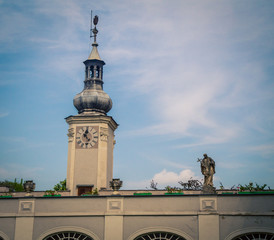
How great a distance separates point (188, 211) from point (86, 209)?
7.02 m

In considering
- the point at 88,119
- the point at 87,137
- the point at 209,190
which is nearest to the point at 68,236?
the point at 209,190

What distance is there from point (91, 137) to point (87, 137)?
1.24ft

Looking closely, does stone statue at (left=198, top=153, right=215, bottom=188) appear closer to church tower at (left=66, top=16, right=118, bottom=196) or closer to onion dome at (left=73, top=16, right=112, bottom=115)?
church tower at (left=66, top=16, right=118, bottom=196)

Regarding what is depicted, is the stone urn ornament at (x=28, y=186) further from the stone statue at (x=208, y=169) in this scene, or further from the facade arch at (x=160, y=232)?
the stone statue at (x=208, y=169)

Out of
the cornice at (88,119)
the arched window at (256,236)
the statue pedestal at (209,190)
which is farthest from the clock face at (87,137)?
the arched window at (256,236)

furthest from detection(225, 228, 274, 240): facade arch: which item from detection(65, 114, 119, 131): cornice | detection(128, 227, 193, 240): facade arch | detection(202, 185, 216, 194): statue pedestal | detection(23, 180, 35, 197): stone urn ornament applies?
detection(65, 114, 119, 131): cornice

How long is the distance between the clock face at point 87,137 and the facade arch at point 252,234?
17.9m

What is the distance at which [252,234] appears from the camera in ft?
99.9

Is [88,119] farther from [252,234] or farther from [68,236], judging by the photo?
[252,234]

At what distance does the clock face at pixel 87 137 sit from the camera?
4455 cm

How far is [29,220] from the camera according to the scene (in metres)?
33.1

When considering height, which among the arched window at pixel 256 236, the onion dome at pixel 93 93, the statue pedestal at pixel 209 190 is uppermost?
the onion dome at pixel 93 93

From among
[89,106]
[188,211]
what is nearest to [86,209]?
[188,211]

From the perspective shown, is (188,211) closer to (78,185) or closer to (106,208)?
(106,208)
